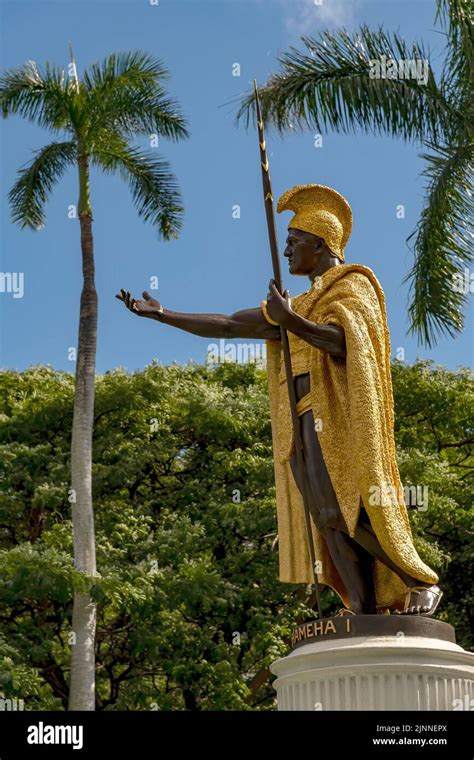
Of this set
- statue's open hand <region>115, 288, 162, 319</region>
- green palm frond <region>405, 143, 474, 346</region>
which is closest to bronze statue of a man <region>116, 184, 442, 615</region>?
statue's open hand <region>115, 288, 162, 319</region>

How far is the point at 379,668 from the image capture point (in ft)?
23.3

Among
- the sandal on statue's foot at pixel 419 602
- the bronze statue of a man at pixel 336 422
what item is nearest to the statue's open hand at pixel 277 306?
the bronze statue of a man at pixel 336 422

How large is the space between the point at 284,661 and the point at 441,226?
7.40 m

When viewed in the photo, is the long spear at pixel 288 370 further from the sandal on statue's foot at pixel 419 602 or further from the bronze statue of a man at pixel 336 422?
the sandal on statue's foot at pixel 419 602

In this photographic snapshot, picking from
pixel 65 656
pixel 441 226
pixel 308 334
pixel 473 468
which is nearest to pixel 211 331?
pixel 308 334

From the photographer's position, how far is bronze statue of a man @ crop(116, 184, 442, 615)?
7.73 metres

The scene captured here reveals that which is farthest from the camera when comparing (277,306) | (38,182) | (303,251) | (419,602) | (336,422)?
(38,182)

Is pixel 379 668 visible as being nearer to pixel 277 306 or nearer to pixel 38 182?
pixel 277 306

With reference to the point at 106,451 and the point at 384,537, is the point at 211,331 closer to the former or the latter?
the point at 384,537

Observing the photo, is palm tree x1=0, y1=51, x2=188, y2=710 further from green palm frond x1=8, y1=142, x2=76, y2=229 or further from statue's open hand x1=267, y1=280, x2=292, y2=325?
statue's open hand x1=267, y1=280, x2=292, y2=325

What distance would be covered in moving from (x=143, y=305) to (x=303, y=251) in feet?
4.25

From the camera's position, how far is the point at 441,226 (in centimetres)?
1376

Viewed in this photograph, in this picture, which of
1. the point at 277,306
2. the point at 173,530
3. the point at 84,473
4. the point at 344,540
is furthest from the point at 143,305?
the point at 173,530

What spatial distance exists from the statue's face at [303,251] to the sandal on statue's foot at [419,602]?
2408 millimetres
